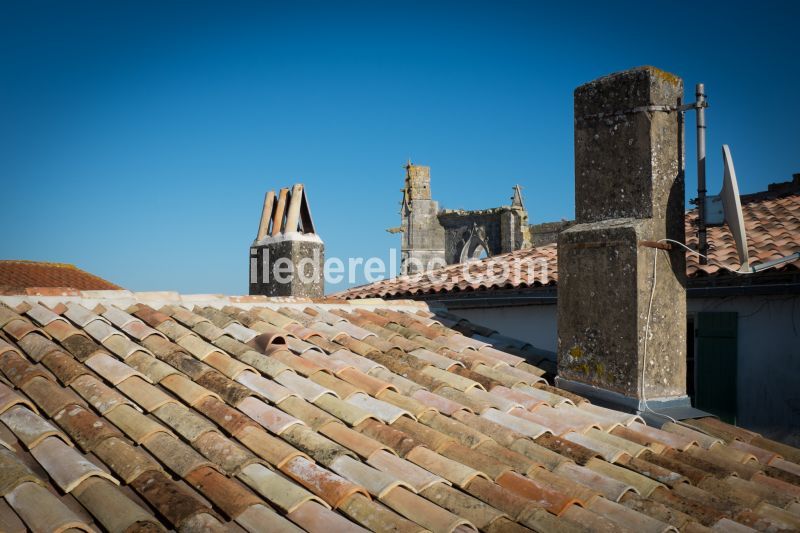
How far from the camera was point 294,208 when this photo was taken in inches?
379

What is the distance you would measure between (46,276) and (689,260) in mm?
15316

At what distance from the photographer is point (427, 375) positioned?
4523 millimetres

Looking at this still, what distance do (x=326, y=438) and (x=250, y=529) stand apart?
87cm

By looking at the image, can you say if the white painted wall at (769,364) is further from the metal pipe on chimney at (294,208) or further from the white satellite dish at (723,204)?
the metal pipe on chimney at (294,208)

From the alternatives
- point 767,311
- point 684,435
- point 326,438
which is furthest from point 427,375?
point 767,311

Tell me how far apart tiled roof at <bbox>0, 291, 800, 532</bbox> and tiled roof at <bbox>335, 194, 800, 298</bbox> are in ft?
14.8

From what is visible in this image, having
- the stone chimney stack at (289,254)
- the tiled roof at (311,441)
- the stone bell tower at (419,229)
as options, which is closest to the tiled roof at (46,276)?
the stone chimney stack at (289,254)

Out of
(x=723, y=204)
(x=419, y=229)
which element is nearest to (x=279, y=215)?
(x=723, y=204)

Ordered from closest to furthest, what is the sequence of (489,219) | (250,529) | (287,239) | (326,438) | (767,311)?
(250,529)
(326,438)
(767,311)
(287,239)
(489,219)

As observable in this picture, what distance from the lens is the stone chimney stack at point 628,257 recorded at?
4621 mm

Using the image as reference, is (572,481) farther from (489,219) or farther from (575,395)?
(489,219)

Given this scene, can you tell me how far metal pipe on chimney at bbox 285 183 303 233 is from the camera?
9518 mm

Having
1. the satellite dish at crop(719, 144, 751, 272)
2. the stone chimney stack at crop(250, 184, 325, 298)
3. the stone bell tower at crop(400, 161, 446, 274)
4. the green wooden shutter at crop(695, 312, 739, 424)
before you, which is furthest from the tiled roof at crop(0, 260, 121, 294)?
the satellite dish at crop(719, 144, 751, 272)

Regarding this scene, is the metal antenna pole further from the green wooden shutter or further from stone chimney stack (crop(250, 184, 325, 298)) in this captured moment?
stone chimney stack (crop(250, 184, 325, 298))
